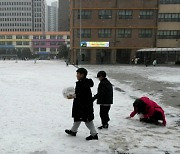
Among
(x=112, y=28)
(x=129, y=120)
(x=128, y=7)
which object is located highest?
(x=128, y=7)

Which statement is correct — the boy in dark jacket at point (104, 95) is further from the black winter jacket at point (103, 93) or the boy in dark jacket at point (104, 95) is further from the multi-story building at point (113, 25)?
the multi-story building at point (113, 25)

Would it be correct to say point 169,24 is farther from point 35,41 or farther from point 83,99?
point 35,41

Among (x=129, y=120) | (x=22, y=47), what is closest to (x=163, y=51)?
(x=129, y=120)

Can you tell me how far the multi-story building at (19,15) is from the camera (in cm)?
16762

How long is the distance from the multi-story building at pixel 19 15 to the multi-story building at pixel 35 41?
1425 inches

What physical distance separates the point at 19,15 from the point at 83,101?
17360 centimetres

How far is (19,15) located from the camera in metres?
168

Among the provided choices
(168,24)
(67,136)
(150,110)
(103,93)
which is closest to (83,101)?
(67,136)

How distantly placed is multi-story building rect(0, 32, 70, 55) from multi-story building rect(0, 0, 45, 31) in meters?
36.2

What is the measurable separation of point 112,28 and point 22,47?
8628 centimetres

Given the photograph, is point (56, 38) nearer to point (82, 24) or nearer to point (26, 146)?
point (82, 24)

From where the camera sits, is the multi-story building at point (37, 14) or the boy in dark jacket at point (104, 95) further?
the multi-story building at point (37, 14)

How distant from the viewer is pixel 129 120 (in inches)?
273

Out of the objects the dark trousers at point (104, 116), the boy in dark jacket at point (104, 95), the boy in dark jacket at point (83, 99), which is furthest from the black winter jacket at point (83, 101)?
the dark trousers at point (104, 116)
